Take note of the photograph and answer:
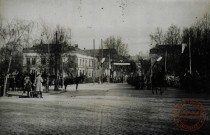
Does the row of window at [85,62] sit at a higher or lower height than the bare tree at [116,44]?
lower

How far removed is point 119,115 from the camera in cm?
1013

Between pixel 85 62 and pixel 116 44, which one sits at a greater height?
pixel 116 44

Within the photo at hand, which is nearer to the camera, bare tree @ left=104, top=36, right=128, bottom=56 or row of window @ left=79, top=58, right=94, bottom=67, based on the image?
bare tree @ left=104, top=36, right=128, bottom=56

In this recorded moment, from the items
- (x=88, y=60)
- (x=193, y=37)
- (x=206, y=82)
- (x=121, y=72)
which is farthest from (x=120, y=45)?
(x=206, y=82)

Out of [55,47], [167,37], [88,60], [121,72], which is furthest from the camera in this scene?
[88,60]

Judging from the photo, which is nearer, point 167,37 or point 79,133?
point 79,133

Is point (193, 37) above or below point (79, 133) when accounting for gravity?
above

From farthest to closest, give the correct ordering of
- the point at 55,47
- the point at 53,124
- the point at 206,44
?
the point at 55,47 → the point at 206,44 → the point at 53,124

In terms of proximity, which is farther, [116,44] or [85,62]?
[85,62]

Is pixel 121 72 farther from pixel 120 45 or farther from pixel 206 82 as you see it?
pixel 206 82

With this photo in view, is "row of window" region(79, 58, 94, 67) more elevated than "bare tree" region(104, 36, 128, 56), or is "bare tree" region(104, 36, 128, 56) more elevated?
"bare tree" region(104, 36, 128, 56)

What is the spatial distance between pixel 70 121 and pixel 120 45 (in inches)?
1991

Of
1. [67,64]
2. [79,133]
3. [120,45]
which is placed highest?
[120,45]

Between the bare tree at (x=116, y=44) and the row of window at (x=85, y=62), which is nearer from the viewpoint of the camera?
the bare tree at (x=116, y=44)
